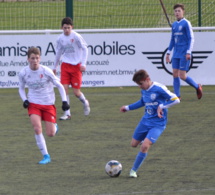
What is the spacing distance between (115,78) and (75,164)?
8203 mm

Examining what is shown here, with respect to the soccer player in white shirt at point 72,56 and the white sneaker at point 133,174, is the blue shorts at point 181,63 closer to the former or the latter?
the soccer player in white shirt at point 72,56

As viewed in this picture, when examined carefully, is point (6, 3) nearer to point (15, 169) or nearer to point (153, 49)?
point (153, 49)

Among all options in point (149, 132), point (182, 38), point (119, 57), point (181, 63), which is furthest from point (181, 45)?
point (149, 132)

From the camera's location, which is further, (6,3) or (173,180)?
(6,3)

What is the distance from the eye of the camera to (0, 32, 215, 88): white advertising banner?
18.3 metres

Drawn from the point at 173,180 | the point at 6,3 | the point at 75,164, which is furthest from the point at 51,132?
the point at 6,3

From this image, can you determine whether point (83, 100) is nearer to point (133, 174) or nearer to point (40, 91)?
point (40, 91)

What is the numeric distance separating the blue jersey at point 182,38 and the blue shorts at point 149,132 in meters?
5.67

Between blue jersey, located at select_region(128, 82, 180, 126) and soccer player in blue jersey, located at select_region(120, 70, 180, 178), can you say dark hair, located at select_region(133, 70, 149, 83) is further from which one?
blue jersey, located at select_region(128, 82, 180, 126)

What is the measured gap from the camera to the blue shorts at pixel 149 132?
31.1 ft

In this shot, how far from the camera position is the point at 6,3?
2177cm

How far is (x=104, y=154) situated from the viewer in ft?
35.9

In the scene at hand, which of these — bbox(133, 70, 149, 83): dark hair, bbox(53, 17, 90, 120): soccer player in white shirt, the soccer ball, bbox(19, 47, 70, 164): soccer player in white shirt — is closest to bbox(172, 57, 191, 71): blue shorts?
bbox(53, 17, 90, 120): soccer player in white shirt

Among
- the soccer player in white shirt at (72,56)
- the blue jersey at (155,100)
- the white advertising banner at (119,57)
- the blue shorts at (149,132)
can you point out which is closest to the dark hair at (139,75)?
the blue jersey at (155,100)
